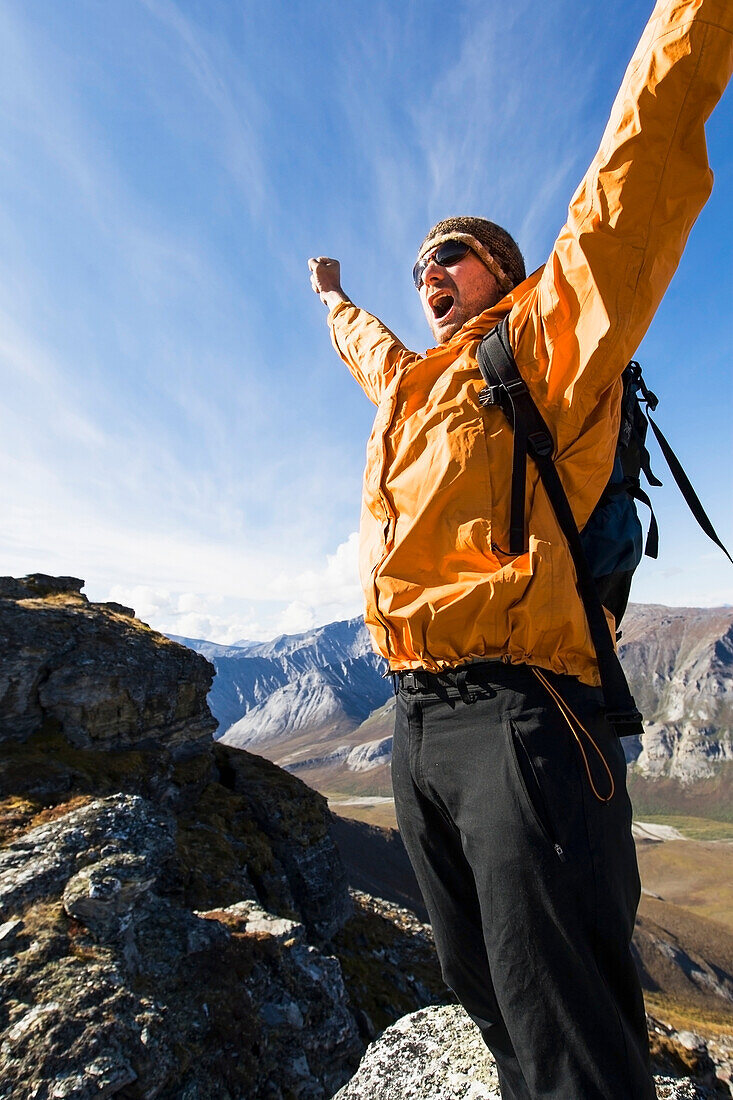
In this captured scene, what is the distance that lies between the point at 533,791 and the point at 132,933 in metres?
14.1

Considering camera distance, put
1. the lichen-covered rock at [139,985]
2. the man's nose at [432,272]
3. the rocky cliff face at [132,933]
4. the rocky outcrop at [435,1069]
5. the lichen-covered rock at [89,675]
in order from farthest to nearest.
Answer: the lichen-covered rock at [89,675] < the rocky cliff face at [132,933] < the lichen-covered rock at [139,985] < the rocky outcrop at [435,1069] < the man's nose at [432,272]

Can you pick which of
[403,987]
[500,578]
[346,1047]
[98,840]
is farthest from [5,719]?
[500,578]

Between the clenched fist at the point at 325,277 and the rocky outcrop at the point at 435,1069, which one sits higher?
the clenched fist at the point at 325,277

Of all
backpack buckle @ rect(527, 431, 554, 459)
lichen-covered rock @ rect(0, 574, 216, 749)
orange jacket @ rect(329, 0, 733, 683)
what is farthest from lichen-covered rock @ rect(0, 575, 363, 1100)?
backpack buckle @ rect(527, 431, 554, 459)

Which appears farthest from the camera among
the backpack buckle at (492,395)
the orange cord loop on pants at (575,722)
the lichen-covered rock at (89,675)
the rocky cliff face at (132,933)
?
the lichen-covered rock at (89,675)

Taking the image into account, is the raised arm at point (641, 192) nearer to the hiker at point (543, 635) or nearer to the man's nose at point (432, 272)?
the hiker at point (543, 635)

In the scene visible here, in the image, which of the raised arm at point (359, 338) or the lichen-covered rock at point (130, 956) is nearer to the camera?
the raised arm at point (359, 338)

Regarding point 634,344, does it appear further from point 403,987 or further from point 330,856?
point 330,856

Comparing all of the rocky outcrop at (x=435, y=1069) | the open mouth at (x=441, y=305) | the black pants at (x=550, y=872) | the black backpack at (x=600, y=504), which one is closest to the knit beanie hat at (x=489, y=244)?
the open mouth at (x=441, y=305)

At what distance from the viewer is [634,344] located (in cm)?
255

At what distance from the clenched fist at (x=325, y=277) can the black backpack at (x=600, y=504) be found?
3.63m

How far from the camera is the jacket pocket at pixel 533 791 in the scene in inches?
95.0

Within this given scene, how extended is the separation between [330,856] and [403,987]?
38.7 ft

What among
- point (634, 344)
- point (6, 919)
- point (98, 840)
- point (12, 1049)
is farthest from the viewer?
point (98, 840)
